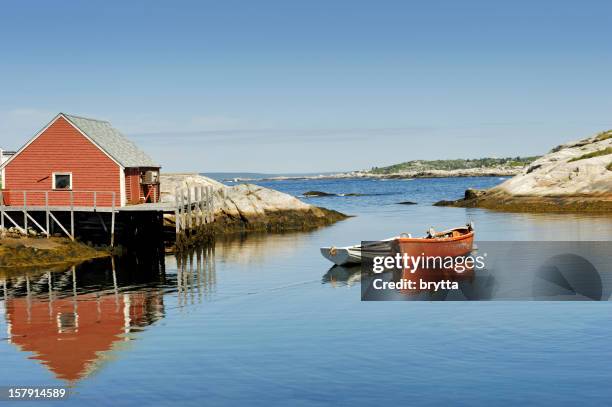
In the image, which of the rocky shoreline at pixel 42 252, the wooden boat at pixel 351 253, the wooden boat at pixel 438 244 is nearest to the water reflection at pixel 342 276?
the wooden boat at pixel 351 253

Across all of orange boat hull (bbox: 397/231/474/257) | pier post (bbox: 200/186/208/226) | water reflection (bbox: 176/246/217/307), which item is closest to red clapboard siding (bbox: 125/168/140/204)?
water reflection (bbox: 176/246/217/307)

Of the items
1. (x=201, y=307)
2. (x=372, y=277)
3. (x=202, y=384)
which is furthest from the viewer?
(x=372, y=277)

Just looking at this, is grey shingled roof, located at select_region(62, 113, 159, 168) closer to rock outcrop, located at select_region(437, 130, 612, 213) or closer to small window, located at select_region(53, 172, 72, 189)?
small window, located at select_region(53, 172, 72, 189)

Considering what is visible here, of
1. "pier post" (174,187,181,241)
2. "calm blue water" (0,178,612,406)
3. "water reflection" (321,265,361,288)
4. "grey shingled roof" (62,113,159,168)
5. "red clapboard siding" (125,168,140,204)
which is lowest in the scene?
"calm blue water" (0,178,612,406)

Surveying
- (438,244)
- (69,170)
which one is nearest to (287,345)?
(438,244)

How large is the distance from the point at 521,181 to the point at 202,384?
71.0m

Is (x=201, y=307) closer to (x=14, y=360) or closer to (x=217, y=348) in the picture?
(x=217, y=348)

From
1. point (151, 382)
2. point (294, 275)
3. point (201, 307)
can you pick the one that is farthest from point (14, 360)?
point (294, 275)

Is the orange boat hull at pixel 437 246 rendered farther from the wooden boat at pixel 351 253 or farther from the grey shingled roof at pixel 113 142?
the grey shingled roof at pixel 113 142

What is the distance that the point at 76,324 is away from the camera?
74.4ft

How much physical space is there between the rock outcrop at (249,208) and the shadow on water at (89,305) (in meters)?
18.2

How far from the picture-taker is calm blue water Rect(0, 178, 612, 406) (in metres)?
15.8

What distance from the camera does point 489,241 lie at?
46312 mm

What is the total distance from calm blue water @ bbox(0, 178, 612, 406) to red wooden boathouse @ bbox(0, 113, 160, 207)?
37.3 feet
